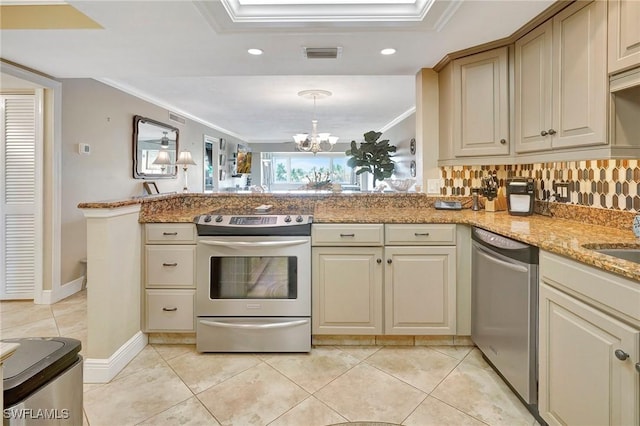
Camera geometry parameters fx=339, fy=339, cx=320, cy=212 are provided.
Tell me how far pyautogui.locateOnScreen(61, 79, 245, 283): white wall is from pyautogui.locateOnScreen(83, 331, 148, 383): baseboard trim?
1841 mm

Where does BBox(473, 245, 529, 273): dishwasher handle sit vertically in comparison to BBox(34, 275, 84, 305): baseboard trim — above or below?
above

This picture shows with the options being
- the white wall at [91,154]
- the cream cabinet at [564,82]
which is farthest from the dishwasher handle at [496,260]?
the white wall at [91,154]

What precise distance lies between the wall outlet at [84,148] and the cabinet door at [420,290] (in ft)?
10.9

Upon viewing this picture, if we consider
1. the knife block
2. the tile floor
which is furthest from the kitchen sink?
the knife block

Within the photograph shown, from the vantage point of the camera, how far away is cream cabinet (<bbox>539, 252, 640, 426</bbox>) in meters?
1.07

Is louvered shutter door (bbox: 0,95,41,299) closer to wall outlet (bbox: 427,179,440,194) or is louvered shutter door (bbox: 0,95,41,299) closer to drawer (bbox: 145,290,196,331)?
drawer (bbox: 145,290,196,331)

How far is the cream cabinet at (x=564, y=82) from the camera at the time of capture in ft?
5.28

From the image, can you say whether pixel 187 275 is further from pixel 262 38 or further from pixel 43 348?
pixel 262 38

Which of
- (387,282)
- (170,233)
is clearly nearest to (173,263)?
(170,233)

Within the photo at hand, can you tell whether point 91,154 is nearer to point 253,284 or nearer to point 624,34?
point 253,284

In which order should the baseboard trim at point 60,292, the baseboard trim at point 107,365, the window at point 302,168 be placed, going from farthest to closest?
the window at point 302,168, the baseboard trim at point 60,292, the baseboard trim at point 107,365

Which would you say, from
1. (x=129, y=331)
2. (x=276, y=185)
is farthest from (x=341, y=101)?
(x=276, y=185)

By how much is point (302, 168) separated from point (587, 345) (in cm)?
1007

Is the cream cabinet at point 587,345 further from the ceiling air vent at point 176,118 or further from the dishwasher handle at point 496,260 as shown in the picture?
the ceiling air vent at point 176,118
